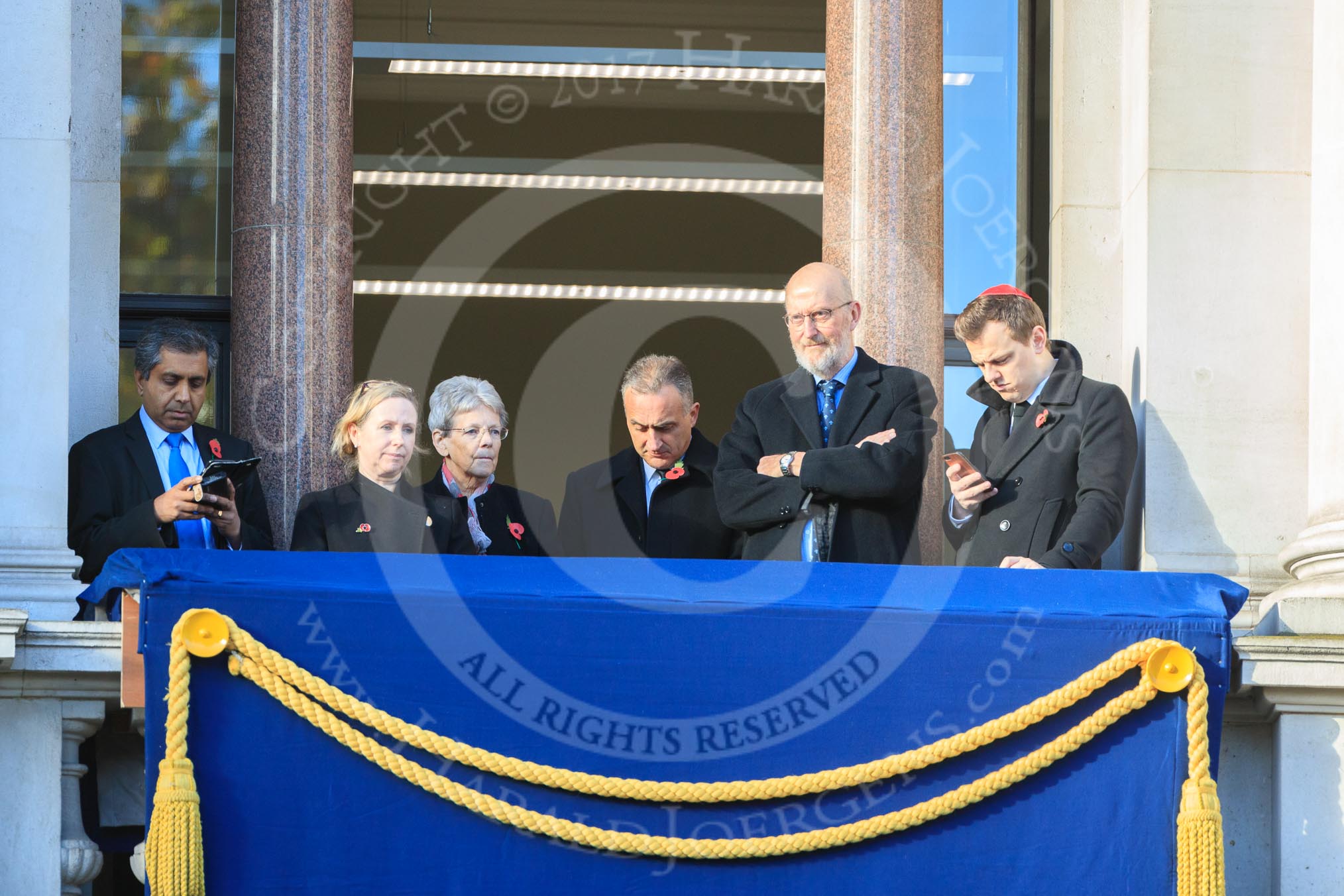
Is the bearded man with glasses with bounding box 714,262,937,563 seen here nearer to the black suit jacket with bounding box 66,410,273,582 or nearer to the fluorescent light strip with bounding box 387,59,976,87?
the black suit jacket with bounding box 66,410,273,582

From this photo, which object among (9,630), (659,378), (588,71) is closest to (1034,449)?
(659,378)

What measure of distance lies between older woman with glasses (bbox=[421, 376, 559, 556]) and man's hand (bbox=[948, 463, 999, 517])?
1.57 m

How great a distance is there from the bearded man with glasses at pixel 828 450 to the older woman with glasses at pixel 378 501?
3.42 feet

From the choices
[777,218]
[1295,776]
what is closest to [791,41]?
[777,218]

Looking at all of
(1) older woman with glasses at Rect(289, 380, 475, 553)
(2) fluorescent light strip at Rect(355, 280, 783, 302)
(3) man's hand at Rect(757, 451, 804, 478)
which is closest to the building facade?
Result: (1) older woman with glasses at Rect(289, 380, 475, 553)

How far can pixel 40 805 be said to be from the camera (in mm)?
6586

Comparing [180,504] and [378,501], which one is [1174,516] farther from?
[180,504]

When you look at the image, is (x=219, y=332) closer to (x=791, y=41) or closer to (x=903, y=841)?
(x=903, y=841)

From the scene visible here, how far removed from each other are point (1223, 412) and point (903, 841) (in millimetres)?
2589

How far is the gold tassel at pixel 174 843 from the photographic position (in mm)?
5832

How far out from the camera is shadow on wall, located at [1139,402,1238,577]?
7680mm

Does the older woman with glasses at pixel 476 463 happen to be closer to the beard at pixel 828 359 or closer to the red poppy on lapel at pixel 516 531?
the red poppy on lapel at pixel 516 531

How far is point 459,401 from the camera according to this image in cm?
724

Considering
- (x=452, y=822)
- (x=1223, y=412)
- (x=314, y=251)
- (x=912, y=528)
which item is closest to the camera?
(x=452, y=822)
